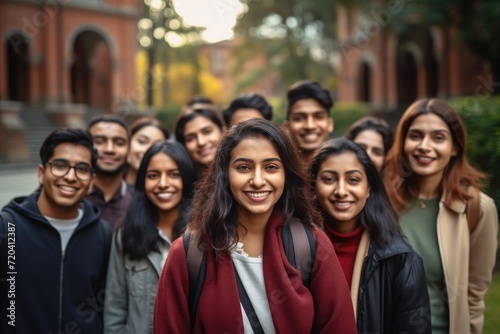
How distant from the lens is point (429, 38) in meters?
23.1

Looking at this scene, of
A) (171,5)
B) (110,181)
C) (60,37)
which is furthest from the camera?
(171,5)

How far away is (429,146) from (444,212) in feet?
1.42

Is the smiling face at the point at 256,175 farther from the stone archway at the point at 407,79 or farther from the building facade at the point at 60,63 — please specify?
the stone archway at the point at 407,79

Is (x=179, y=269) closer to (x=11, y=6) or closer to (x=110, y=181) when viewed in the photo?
(x=110, y=181)

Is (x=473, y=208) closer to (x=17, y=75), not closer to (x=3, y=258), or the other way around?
(x=3, y=258)

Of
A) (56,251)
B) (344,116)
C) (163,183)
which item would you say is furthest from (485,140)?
(344,116)

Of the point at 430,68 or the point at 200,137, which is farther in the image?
the point at 430,68

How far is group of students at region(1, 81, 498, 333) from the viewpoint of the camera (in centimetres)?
231

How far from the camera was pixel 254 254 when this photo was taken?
96.5 inches

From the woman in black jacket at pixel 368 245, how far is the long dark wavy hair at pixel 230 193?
449 mm

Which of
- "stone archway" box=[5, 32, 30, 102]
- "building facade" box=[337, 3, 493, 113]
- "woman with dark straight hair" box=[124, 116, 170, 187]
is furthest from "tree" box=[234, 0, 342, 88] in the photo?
"woman with dark straight hair" box=[124, 116, 170, 187]

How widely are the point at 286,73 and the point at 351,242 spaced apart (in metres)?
30.0

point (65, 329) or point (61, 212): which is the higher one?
point (61, 212)

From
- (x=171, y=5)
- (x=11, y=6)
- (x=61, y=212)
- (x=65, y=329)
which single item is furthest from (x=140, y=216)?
(x=171, y=5)
